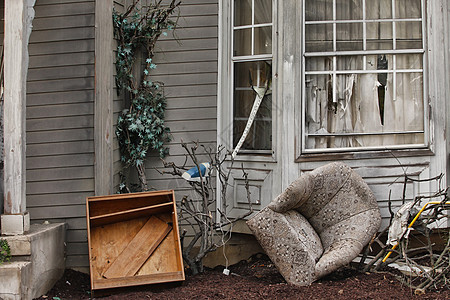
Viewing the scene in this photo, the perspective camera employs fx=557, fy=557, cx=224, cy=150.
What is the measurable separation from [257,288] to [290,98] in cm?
194

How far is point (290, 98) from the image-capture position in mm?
5684


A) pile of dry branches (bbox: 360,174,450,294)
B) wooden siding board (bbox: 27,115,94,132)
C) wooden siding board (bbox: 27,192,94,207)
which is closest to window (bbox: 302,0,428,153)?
pile of dry branches (bbox: 360,174,450,294)

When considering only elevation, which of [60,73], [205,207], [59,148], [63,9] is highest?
[63,9]

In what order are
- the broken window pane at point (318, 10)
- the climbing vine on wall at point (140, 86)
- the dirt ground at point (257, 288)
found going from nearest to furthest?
the dirt ground at point (257, 288) → the broken window pane at point (318, 10) → the climbing vine on wall at point (140, 86)

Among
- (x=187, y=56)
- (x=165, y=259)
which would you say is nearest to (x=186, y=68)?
(x=187, y=56)

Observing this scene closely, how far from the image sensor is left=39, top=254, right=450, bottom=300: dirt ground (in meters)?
4.64

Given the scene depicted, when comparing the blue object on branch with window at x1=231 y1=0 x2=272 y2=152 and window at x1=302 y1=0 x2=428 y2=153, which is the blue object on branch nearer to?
window at x1=231 y1=0 x2=272 y2=152

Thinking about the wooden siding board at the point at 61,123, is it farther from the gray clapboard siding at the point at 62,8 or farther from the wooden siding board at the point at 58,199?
the gray clapboard siding at the point at 62,8

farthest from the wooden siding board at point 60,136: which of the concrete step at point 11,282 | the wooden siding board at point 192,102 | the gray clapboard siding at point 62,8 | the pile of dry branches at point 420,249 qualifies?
the pile of dry branches at point 420,249

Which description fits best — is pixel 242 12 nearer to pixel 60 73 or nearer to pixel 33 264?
pixel 60 73

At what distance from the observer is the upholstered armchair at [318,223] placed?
194 inches

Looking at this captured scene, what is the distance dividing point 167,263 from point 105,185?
3.40ft

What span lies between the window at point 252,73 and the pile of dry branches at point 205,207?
356 millimetres

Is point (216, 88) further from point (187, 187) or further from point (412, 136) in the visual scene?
point (412, 136)
